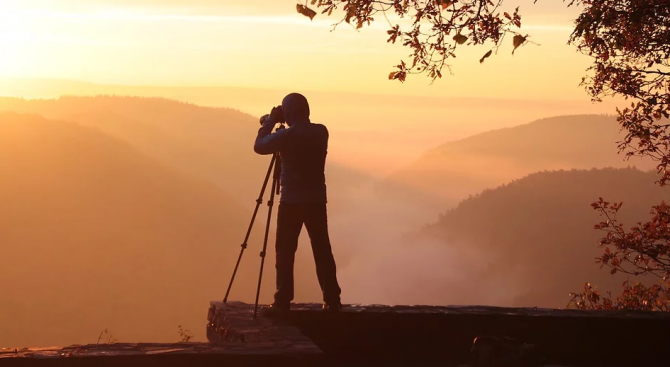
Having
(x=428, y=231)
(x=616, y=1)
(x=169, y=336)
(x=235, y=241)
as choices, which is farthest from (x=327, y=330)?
(x=428, y=231)

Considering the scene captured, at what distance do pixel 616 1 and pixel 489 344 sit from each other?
24.3 ft

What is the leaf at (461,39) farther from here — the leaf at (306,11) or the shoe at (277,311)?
the shoe at (277,311)

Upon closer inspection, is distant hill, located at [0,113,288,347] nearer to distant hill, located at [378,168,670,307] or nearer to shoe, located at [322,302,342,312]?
distant hill, located at [378,168,670,307]

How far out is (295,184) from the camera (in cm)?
911

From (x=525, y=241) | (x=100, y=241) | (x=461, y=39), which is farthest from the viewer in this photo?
(x=525, y=241)

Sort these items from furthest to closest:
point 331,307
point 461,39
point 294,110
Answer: point 461,39 → point 331,307 → point 294,110

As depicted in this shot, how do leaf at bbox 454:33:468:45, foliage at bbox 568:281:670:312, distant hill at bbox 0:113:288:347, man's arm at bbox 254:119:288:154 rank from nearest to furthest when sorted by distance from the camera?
man's arm at bbox 254:119:288:154 → leaf at bbox 454:33:468:45 → foliage at bbox 568:281:670:312 → distant hill at bbox 0:113:288:347

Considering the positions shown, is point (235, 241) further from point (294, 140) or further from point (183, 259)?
point (294, 140)

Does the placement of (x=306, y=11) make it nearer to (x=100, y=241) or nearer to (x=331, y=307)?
(x=331, y=307)

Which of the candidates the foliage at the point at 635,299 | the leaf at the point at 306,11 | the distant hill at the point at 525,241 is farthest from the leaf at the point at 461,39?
the distant hill at the point at 525,241

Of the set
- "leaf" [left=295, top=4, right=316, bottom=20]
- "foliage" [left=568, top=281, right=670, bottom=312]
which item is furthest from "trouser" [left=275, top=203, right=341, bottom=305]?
"foliage" [left=568, top=281, right=670, bottom=312]

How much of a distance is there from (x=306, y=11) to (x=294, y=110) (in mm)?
1906

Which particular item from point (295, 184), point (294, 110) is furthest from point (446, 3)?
point (295, 184)

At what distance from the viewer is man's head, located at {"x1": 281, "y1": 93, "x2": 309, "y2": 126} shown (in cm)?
920
